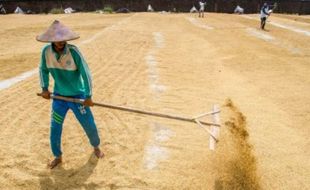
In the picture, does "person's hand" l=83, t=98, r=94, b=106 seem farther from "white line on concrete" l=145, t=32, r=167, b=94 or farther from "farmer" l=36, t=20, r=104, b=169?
"white line on concrete" l=145, t=32, r=167, b=94

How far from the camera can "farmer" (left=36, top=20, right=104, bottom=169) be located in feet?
14.2

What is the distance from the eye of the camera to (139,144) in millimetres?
5406

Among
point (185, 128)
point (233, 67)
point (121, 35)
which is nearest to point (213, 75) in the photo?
point (233, 67)

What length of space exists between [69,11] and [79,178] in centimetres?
3187

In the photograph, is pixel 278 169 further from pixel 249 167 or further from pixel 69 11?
pixel 69 11

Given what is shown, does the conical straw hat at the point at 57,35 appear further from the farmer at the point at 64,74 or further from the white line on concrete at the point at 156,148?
the white line on concrete at the point at 156,148

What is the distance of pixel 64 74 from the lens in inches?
175

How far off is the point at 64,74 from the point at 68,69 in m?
0.10

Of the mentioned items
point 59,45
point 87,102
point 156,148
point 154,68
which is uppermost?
point 59,45

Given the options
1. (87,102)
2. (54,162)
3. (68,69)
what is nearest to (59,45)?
(68,69)

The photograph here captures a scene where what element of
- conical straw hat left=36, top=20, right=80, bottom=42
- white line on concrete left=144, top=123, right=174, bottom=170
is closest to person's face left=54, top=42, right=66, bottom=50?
conical straw hat left=36, top=20, right=80, bottom=42

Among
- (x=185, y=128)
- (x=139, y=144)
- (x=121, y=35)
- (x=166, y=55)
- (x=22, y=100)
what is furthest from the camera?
(x=121, y=35)

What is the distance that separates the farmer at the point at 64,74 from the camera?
4328mm

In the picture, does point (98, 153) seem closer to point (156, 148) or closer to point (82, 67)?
point (156, 148)
